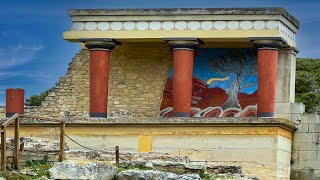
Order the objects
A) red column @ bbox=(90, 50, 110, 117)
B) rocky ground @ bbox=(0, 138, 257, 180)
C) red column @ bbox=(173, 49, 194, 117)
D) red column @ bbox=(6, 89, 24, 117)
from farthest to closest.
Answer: red column @ bbox=(6, 89, 24, 117) → red column @ bbox=(90, 50, 110, 117) → red column @ bbox=(173, 49, 194, 117) → rocky ground @ bbox=(0, 138, 257, 180)

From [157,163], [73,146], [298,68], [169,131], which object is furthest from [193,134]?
[298,68]

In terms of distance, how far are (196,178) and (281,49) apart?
16561mm

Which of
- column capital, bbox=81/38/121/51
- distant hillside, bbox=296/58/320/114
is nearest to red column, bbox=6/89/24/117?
column capital, bbox=81/38/121/51

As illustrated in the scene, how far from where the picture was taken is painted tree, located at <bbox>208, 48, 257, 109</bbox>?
4200 cm

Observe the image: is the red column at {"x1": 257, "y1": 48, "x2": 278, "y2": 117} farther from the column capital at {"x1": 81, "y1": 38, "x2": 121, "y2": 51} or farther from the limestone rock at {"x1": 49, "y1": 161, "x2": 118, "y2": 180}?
the limestone rock at {"x1": 49, "y1": 161, "x2": 118, "y2": 180}

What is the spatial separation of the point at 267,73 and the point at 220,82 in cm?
372

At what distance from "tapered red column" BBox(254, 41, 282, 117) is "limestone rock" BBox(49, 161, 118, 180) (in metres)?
14.5

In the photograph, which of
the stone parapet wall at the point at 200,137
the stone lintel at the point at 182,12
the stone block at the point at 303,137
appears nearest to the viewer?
the stone parapet wall at the point at 200,137

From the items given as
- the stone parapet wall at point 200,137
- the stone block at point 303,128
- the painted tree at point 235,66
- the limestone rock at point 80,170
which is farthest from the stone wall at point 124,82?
the limestone rock at point 80,170

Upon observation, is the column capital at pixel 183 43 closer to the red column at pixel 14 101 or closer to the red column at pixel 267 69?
the red column at pixel 267 69

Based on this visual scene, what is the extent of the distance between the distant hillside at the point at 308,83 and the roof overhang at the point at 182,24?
1170 centimetres

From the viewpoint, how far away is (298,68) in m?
63.3

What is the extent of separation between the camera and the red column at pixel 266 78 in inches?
1527

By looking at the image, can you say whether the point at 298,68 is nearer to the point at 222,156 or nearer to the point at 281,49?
the point at 281,49
